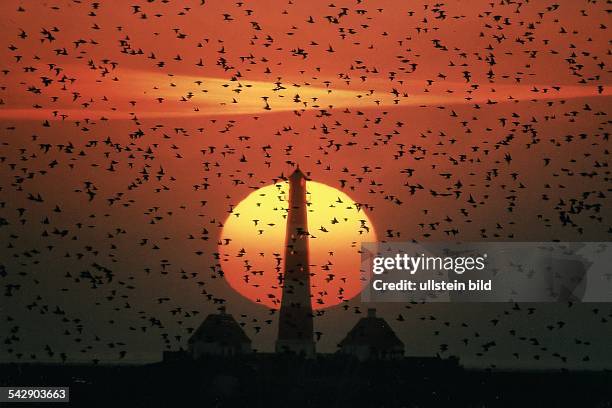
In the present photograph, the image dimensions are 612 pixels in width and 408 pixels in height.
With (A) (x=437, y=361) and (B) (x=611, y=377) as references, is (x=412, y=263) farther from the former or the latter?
(B) (x=611, y=377)

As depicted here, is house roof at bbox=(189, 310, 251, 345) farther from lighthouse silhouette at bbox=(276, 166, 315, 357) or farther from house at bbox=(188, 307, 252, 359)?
lighthouse silhouette at bbox=(276, 166, 315, 357)

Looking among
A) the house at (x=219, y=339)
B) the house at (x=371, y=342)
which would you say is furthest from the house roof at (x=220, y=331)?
the house at (x=371, y=342)

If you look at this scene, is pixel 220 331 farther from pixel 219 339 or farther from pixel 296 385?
pixel 296 385

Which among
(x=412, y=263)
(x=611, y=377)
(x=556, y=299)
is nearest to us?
(x=412, y=263)

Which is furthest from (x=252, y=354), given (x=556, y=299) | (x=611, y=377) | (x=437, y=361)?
(x=611, y=377)

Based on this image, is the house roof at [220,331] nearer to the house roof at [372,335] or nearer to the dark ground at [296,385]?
the dark ground at [296,385]

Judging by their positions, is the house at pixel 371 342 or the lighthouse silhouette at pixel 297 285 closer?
the lighthouse silhouette at pixel 297 285
